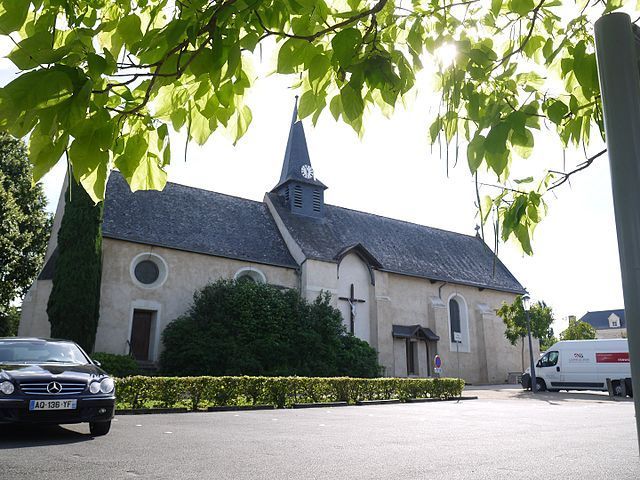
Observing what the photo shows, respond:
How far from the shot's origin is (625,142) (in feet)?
3.84

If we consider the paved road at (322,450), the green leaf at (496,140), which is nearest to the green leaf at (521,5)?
the green leaf at (496,140)

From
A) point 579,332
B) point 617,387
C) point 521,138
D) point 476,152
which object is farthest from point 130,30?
point 579,332

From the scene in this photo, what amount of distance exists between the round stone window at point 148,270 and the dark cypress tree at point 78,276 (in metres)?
2.18

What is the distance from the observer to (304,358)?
922 inches

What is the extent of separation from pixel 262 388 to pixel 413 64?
14501 mm

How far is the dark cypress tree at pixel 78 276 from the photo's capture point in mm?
20016

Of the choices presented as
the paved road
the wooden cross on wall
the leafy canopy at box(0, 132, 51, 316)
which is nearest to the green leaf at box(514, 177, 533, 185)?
the paved road

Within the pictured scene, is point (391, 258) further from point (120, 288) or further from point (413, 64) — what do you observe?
point (413, 64)

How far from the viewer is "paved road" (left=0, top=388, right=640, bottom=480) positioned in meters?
5.70

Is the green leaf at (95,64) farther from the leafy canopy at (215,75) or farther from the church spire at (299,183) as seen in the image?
the church spire at (299,183)

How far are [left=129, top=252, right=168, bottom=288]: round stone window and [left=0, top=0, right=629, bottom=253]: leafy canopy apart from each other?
21.9 meters

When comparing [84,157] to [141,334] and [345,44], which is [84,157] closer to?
[345,44]

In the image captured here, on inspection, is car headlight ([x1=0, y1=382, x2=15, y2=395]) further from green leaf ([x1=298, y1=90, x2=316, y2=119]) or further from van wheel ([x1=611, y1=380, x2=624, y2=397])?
van wheel ([x1=611, y1=380, x2=624, y2=397])

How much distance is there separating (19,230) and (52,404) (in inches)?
1044
